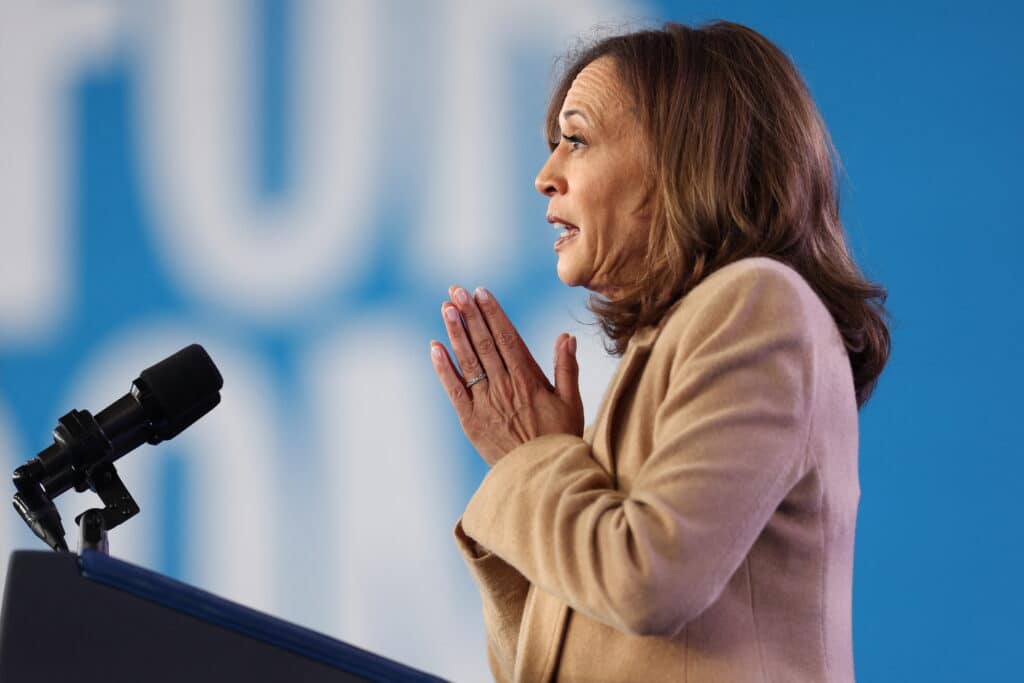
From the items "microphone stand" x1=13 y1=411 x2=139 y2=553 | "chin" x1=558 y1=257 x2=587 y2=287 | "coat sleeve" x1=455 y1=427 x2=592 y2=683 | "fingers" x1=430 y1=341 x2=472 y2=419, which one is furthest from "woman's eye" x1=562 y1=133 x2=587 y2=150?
"microphone stand" x1=13 y1=411 x2=139 y2=553

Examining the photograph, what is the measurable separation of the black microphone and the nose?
1.53ft

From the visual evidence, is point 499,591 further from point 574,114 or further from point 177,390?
point 574,114

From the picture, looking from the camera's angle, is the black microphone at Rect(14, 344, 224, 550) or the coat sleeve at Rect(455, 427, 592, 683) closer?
the black microphone at Rect(14, 344, 224, 550)

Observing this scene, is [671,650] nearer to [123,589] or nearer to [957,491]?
[123,589]

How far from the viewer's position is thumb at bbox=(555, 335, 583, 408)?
4.47 ft

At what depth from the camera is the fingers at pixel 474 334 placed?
1.39 m

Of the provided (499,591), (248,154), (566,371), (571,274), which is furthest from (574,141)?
(248,154)

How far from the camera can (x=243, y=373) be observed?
268cm

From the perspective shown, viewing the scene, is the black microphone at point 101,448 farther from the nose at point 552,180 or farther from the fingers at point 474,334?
the nose at point 552,180

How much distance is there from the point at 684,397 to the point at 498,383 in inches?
14.4

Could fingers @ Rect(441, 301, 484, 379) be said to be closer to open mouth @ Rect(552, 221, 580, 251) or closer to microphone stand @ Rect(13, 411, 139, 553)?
open mouth @ Rect(552, 221, 580, 251)

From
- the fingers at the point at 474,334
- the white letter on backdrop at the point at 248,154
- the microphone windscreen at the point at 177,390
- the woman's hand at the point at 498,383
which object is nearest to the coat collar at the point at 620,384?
the woman's hand at the point at 498,383

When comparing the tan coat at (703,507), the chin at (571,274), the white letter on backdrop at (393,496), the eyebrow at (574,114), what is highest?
the eyebrow at (574,114)

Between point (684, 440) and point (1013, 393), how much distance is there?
→ 5.59 ft
